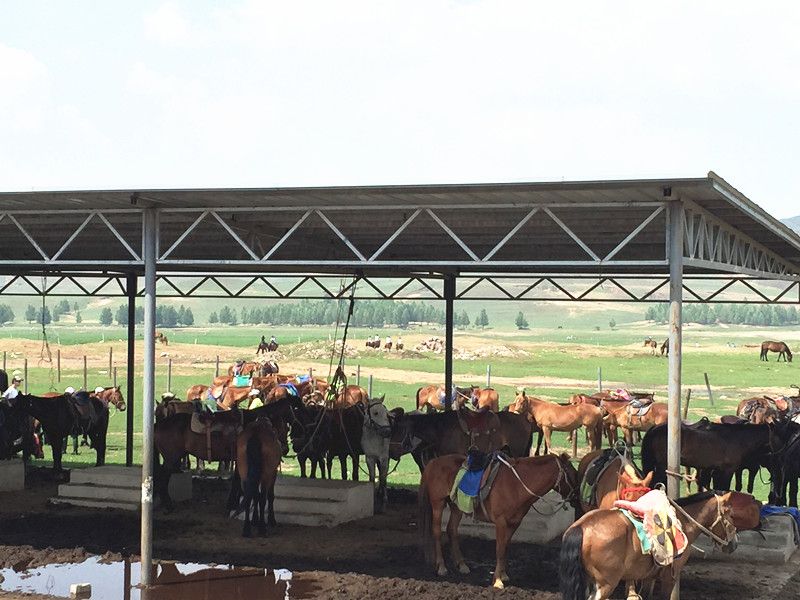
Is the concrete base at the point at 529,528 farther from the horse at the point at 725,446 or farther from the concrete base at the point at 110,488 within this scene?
the concrete base at the point at 110,488

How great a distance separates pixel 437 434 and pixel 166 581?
561cm

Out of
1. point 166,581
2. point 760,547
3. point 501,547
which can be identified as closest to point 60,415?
point 166,581

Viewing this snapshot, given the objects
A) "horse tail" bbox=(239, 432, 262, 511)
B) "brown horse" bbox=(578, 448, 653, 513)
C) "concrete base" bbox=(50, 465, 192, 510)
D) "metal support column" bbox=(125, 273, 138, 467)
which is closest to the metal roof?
"metal support column" bbox=(125, 273, 138, 467)

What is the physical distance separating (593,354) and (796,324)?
97.0m

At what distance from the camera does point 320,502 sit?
14.9 metres

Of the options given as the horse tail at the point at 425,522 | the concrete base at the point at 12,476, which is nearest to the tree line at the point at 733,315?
the concrete base at the point at 12,476

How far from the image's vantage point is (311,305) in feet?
585

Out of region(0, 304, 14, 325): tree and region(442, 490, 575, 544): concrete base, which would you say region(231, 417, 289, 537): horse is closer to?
region(442, 490, 575, 544): concrete base

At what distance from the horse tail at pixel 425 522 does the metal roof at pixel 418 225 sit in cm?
250

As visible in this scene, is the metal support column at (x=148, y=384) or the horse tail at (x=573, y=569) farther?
the metal support column at (x=148, y=384)

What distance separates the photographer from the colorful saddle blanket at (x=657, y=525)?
9.35 metres

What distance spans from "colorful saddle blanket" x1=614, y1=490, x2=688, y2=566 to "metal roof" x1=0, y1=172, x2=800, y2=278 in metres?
2.13

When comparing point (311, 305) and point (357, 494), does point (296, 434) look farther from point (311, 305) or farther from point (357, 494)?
point (311, 305)

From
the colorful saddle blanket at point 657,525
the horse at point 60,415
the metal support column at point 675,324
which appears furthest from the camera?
the horse at point 60,415
